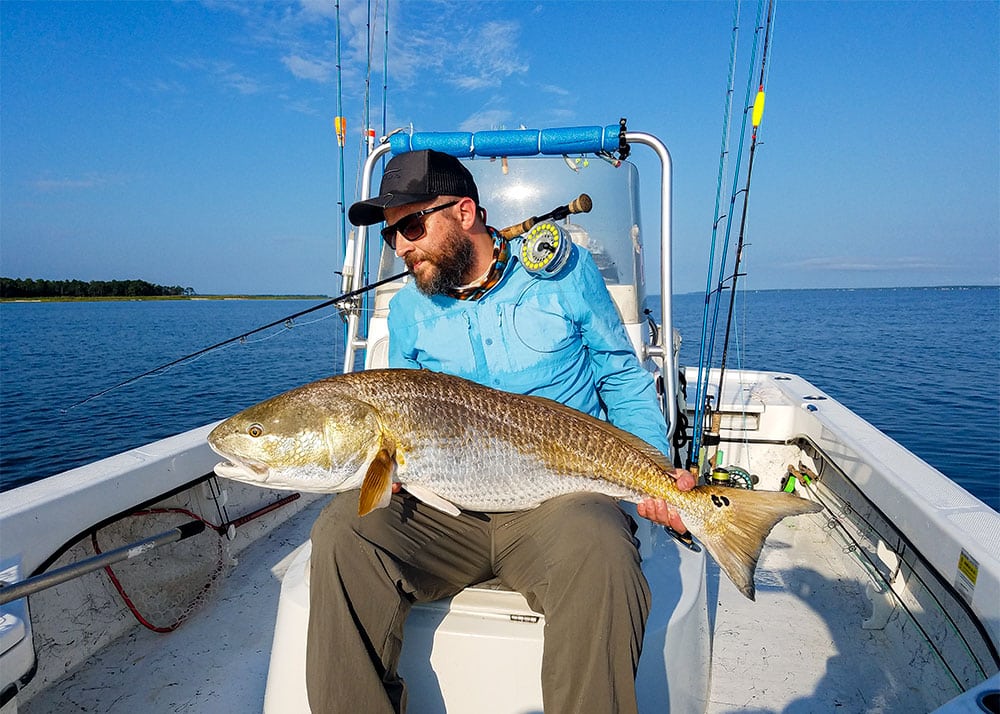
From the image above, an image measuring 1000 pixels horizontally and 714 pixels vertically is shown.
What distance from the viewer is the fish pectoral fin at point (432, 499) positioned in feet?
6.63

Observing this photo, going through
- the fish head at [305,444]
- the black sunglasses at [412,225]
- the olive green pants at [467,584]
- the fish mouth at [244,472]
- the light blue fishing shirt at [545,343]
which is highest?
the black sunglasses at [412,225]

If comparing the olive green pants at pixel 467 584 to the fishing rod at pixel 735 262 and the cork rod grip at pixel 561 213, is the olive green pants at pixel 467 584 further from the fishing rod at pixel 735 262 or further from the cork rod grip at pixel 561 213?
the fishing rod at pixel 735 262

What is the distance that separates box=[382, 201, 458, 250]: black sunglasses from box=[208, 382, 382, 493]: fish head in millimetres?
901

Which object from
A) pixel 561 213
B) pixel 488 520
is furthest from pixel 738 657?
pixel 561 213

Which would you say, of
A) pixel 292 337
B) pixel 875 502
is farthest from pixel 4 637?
pixel 292 337

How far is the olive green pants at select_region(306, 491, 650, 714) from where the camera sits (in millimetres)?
1684

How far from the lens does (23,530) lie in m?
2.58

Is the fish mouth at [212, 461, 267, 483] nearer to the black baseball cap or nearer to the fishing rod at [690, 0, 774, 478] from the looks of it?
the black baseball cap

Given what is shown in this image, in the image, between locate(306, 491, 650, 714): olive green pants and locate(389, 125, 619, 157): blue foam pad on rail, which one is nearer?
locate(306, 491, 650, 714): olive green pants

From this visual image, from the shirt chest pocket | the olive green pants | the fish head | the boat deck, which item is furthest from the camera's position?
the boat deck

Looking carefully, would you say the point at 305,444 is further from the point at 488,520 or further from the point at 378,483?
the point at 488,520

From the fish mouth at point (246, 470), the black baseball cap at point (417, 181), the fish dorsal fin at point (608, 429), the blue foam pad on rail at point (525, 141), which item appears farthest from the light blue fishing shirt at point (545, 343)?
the blue foam pad on rail at point (525, 141)

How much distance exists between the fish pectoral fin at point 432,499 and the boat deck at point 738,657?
157 centimetres

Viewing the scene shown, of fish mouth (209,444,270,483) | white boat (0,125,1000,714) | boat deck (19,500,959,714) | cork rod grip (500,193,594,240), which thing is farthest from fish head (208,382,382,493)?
boat deck (19,500,959,714)
